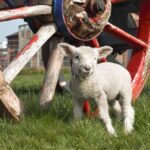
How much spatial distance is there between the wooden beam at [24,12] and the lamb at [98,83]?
362mm

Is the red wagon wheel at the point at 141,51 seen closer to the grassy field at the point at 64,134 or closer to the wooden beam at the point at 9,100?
the grassy field at the point at 64,134

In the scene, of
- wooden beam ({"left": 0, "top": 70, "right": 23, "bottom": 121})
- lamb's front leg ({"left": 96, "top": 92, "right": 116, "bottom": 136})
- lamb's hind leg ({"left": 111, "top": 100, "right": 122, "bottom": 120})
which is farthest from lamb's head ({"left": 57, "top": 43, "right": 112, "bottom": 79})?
lamb's hind leg ({"left": 111, "top": 100, "right": 122, "bottom": 120})

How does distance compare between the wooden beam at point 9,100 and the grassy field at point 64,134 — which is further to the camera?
the wooden beam at point 9,100

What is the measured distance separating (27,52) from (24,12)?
0.99 feet

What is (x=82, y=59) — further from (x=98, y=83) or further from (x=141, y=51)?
(x=141, y=51)

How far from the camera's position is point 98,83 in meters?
4.14

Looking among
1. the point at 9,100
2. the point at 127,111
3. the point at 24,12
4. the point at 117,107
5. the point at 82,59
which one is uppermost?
the point at 24,12

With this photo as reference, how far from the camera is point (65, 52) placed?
421 centimetres

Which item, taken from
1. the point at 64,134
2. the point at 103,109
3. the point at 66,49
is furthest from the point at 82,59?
the point at 64,134

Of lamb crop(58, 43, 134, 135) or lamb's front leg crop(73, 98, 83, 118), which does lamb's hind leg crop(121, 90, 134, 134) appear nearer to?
lamb crop(58, 43, 134, 135)

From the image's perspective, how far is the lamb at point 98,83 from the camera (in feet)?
13.2

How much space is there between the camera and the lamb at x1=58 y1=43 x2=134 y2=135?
4035mm

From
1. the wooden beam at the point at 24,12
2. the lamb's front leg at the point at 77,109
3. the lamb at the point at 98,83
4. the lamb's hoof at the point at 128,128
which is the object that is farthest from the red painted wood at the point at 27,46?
the lamb's hoof at the point at 128,128

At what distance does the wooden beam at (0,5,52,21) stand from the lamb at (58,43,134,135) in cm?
36
